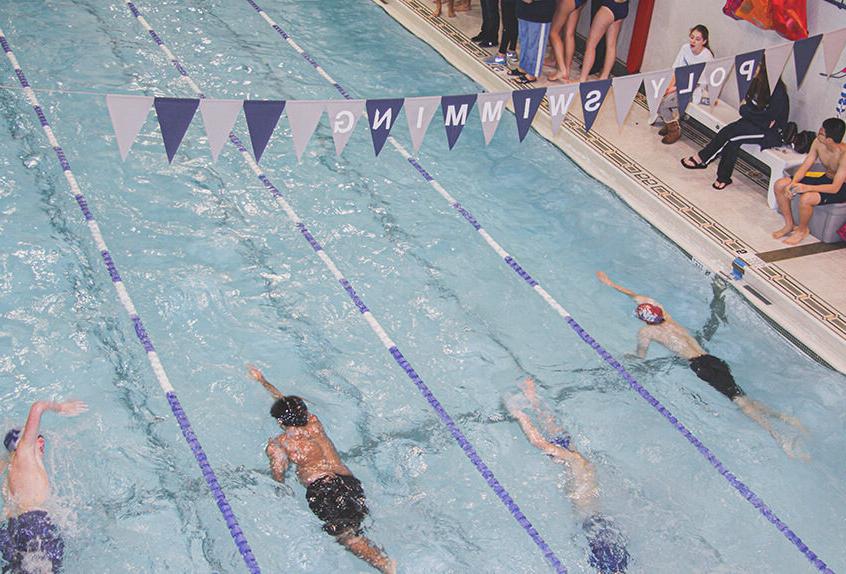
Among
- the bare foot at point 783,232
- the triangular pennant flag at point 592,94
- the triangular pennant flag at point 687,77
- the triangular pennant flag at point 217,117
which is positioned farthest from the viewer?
the bare foot at point 783,232

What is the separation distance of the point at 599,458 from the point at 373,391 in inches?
51.7

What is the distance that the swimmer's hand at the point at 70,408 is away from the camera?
4623 mm

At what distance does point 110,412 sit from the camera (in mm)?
4852

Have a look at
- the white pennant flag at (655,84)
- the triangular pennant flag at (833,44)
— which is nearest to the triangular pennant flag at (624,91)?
the white pennant flag at (655,84)

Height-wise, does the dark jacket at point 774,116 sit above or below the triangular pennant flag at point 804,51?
below

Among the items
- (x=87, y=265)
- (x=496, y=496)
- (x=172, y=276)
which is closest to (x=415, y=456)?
(x=496, y=496)

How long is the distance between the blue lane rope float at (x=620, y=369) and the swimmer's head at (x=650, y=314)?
309mm

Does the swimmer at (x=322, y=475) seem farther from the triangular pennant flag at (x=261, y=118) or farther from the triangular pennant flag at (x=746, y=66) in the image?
the triangular pennant flag at (x=746, y=66)

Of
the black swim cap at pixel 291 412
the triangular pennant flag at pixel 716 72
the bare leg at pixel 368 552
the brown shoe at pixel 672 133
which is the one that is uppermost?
the triangular pennant flag at pixel 716 72

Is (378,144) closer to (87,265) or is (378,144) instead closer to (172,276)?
(172,276)

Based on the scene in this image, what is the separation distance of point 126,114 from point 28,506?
1.96m

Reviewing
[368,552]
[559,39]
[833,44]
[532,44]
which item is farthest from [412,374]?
[559,39]

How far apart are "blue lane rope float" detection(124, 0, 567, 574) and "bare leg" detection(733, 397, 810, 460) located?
1.53 m

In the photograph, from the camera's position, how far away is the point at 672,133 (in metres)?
7.36
